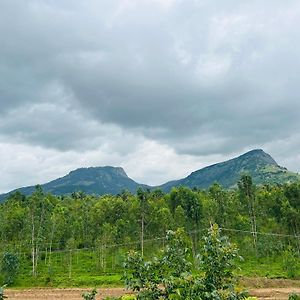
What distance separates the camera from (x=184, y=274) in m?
8.86

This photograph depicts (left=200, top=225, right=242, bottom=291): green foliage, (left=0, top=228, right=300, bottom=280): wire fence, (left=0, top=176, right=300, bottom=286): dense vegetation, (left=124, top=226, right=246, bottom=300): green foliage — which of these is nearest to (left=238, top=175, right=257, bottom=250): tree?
(left=0, top=176, right=300, bottom=286): dense vegetation

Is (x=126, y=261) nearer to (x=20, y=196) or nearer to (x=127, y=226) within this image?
(x=127, y=226)

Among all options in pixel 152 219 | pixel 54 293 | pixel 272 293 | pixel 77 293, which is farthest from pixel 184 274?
pixel 152 219

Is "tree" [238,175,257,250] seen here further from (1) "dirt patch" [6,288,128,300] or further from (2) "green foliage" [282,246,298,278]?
(1) "dirt patch" [6,288,128,300]

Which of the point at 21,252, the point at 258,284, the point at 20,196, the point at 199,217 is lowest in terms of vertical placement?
the point at 258,284

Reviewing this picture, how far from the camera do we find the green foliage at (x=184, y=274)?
28.2 feet

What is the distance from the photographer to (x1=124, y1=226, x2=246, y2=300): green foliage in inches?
339

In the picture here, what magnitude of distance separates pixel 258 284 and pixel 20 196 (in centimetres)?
6211

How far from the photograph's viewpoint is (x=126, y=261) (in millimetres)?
9461

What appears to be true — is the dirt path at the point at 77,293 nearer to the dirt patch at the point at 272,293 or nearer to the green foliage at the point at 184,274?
the dirt patch at the point at 272,293

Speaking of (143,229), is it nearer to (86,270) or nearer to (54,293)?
(86,270)

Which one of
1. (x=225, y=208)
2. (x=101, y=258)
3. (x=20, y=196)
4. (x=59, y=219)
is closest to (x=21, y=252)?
(x=59, y=219)

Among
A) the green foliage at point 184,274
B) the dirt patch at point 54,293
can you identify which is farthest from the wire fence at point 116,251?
the green foliage at point 184,274

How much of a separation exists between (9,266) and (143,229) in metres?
22.6
